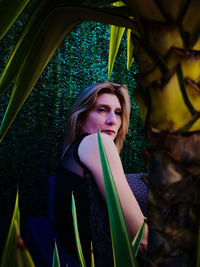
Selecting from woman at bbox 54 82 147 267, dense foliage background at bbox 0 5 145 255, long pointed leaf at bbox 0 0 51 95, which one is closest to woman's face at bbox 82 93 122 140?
woman at bbox 54 82 147 267

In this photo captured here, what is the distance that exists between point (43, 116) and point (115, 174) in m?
1.53

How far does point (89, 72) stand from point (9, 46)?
776 millimetres

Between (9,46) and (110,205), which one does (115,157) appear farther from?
(9,46)

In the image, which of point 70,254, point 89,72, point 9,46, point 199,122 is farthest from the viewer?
point 89,72

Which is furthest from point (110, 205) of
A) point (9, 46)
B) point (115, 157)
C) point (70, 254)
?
point (9, 46)

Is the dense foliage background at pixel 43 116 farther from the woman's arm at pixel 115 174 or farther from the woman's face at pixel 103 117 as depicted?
the woman's arm at pixel 115 174

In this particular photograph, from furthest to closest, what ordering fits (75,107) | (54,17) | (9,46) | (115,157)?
(9,46) → (75,107) → (115,157) → (54,17)

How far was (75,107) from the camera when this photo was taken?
1.54 meters

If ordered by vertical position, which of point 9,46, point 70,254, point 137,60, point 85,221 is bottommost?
point 70,254

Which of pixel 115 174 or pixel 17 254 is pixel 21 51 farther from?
pixel 115 174

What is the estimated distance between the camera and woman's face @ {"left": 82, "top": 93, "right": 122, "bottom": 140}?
153 centimetres

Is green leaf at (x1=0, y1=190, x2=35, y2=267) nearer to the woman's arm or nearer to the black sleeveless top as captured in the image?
the woman's arm

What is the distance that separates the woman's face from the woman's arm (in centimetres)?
37

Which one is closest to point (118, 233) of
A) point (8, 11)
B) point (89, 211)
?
point (8, 11)
